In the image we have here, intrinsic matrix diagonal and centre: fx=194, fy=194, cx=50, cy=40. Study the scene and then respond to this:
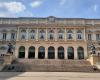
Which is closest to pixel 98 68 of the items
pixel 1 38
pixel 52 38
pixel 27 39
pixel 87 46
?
pixel 87 46

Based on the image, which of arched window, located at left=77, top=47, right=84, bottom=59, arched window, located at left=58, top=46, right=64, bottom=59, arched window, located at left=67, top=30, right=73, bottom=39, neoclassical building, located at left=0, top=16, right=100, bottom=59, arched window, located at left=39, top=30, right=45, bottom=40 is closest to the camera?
arched window, located at left=77, top=47, right=84, bottom=59

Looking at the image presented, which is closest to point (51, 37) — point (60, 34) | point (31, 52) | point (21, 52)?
point (60, 34)

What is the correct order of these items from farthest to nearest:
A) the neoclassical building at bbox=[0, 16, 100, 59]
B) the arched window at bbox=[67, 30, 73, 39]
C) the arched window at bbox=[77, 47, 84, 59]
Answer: the arched window at bbox=[67, 30, 73, 39] → the neoclassical building at bbox=[0, 16, 100, 59] → the arched window at bbox=[77, 47, 84, 59]

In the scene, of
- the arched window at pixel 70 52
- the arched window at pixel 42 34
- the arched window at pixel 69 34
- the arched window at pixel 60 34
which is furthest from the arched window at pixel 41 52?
the arched window at pixel 69 34

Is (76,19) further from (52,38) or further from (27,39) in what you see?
(27,39)

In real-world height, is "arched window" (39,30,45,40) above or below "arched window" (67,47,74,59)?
above

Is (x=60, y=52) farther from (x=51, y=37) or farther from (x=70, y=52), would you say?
(x=51, y=37)

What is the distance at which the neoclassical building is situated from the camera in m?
50.3

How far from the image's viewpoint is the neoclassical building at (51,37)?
50.3m

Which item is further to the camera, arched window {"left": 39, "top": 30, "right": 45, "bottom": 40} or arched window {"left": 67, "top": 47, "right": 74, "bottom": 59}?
arched window {"left": 39, "top": 30, "right": 45, "bottom": 40}

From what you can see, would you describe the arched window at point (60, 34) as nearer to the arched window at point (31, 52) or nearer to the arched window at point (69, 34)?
the arched window at point (69, 34)

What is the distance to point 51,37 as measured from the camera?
2030 inches

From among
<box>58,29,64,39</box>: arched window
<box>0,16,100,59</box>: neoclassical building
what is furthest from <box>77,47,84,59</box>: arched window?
<box>58,29,64,39</box>: arched window

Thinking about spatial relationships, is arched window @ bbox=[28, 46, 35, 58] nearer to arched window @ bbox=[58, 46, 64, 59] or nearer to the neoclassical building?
the neoclassical building
